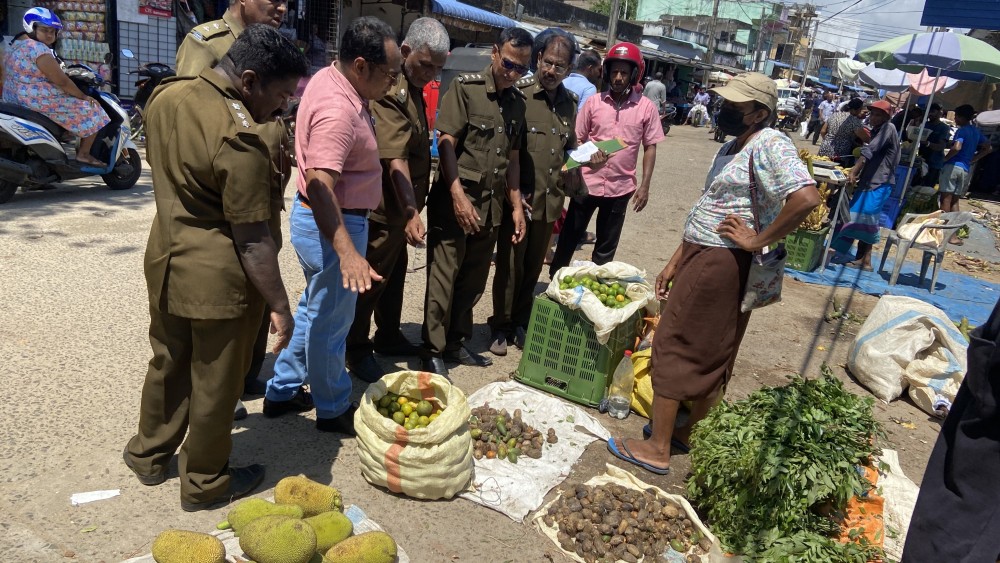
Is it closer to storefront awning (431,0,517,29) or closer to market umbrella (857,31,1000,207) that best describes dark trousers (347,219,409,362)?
market umbrella (857,31,1000,207)

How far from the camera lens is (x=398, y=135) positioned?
3693mm

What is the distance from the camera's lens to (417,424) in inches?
125

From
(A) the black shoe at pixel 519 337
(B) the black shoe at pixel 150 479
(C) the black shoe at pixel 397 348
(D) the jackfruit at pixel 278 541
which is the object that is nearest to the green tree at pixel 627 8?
(A) the black shoe at pixel 519 337

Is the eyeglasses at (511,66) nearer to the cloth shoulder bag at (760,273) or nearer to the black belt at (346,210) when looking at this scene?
the black belt at (346,210)

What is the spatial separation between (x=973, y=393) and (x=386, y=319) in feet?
10.6

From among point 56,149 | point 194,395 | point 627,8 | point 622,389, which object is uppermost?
point 627,8

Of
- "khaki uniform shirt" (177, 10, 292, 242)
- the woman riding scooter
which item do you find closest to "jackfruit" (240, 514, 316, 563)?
"khaki uniform shirt" (177, 10, 292, 242)

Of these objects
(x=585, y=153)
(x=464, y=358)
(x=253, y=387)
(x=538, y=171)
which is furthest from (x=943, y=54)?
(x=253, y=387)

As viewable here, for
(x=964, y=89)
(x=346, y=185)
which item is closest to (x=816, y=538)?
(x=346, y=185)

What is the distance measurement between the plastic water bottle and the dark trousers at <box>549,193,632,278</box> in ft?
4.54

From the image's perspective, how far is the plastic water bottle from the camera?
13.8 ft

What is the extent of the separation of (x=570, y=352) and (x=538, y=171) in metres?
1.25

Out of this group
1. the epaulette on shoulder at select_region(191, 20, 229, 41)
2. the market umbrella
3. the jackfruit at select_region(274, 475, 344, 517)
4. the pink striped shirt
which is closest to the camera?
the jackfruit at select_region(274, 475, 344, 517)

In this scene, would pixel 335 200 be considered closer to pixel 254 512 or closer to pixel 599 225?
pixel 254 512
